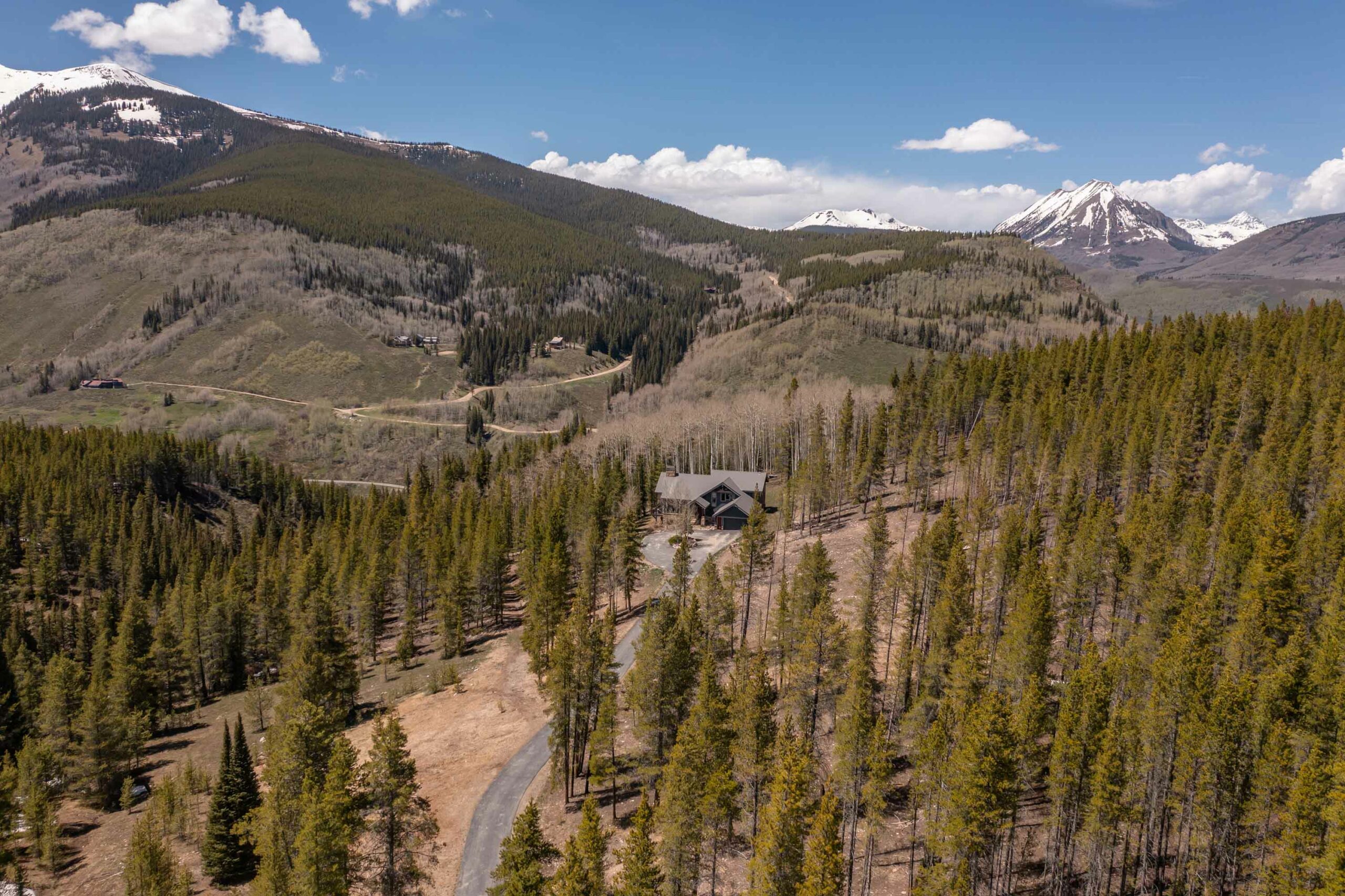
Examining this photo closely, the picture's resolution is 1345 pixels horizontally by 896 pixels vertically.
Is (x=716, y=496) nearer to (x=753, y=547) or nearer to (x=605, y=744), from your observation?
(x=753, y=547)

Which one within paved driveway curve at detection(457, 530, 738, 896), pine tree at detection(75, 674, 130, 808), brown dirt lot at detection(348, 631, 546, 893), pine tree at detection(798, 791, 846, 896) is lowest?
pine tree at detection(75, 674, 130, 808)

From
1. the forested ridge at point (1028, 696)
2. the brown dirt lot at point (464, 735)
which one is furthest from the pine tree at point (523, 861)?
the brown dirt lot at point (464, 735)

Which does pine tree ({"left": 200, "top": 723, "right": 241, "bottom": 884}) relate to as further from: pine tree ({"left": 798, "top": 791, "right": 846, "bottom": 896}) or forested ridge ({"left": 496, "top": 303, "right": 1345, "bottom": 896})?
pine tree ({"left": 798, "top": 791, "right": 846, "bottom": 896})

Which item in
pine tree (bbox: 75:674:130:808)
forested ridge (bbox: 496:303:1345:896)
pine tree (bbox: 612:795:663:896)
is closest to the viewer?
pine tree (bbox: 612:795:663:896)

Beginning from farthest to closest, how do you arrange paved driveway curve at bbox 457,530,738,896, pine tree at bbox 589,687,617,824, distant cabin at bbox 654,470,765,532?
distant cabin at bbox 654,470,765,532 < pine tree at bbox 589,687,617,824 < paved driveway curve at bbox 457,530,738,896

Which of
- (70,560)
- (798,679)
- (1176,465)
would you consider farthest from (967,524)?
(70,560)

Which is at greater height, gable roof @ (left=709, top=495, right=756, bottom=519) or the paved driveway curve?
gable roof @ (left=709, top=495, right=756, bottom=519)

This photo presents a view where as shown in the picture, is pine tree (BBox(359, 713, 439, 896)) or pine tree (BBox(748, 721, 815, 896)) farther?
pine tree (BBox(359, 713, 439, 896))

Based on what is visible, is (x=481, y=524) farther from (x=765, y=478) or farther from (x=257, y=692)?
(x=765, y=478)

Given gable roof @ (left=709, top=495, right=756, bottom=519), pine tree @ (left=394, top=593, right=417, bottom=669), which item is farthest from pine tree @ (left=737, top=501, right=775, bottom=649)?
gable roof @ (left=709, top=495, right=756, bottom=519)
